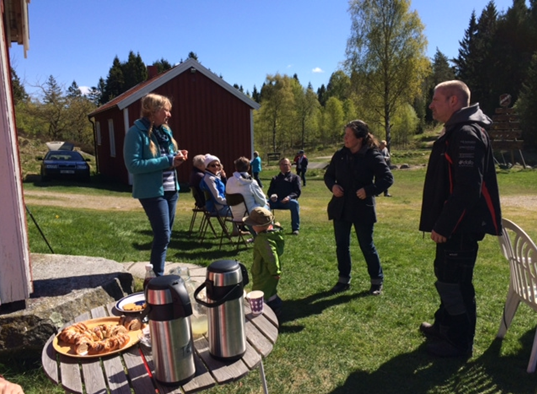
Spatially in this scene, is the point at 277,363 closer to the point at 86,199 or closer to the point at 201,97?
the point at 86,199

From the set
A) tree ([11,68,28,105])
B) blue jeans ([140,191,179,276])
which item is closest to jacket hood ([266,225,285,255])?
blue jeans ([140,191,179,276])

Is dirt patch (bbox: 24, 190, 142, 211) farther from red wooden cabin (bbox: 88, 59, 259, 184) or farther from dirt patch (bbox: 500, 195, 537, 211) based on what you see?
dirt patch (bbox: 500, 195, 537, 211)

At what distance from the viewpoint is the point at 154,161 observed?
12.0ft

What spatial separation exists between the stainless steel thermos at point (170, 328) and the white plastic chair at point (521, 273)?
2.45 m

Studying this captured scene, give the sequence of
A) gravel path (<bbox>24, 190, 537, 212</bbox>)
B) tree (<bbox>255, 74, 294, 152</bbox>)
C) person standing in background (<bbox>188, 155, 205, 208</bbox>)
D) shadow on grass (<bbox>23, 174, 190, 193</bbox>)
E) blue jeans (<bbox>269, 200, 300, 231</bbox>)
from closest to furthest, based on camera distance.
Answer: person standing in background (<bbox>188, 155, 205, 208</bbox>) < blue jeans (<bbox>269, 200, 300, 231</bbox>) < gravel path (<bbox>24, 190, 537, 212</bbox>) < shadow on grass (<bbox>23, 174, 190, 193</bbox>) < tree (<bbox>255, 74, 294, 152</bbox>)

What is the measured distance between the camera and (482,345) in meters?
3.36

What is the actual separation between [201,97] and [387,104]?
1577 cm

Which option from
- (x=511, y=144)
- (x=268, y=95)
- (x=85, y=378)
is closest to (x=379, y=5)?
(x=511, y=144)

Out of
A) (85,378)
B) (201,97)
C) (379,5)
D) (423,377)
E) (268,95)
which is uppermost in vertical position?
(379,5)

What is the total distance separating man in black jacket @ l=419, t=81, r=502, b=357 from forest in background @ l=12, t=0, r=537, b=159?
2616cm

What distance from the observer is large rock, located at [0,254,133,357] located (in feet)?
9.64

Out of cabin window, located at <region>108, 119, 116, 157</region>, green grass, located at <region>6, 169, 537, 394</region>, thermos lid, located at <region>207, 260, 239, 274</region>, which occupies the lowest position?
green grass, located at <region>6, 169, 537, 394</region>

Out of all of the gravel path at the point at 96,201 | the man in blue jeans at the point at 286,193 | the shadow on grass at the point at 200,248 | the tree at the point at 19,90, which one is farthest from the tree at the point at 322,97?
the shadow on grass at the point at 200,248

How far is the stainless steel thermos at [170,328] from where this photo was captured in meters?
1.61
